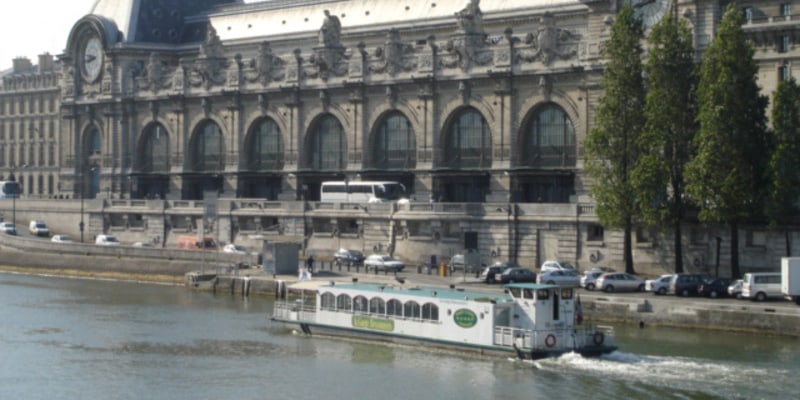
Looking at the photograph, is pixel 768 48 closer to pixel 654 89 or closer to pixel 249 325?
pixel 654 89

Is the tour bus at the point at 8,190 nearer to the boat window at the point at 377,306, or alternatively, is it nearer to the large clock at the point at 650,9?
the large clock at the point at 650,9

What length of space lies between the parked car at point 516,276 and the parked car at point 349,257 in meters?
16.3

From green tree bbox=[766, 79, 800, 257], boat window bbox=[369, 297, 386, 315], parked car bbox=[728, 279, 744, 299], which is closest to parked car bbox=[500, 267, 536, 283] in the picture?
parked car bbox=[728, 279, 744, 299]

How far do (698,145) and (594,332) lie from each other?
20522mm

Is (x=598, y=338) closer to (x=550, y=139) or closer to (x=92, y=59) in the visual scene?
(x=550, y=139)

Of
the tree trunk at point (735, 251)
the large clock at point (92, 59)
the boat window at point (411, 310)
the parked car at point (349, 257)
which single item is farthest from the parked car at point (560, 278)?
the large clock at point (92, 59)

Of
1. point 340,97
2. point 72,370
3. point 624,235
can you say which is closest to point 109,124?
point 340,97

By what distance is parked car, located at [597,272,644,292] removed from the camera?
7862 centimetres

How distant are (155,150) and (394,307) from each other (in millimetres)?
65513

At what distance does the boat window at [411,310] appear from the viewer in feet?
218

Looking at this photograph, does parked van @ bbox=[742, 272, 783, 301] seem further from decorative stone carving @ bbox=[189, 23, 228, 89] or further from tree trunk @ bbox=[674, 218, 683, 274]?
decorative stone carving @ bbox=[189, 23, 228, 89]

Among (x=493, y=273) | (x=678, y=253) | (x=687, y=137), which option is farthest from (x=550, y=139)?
(x=687, y=137)

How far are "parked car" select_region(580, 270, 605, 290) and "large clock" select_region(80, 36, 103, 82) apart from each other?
66339mm

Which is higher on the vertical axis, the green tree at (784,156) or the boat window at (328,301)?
the green tree at (784,156)
